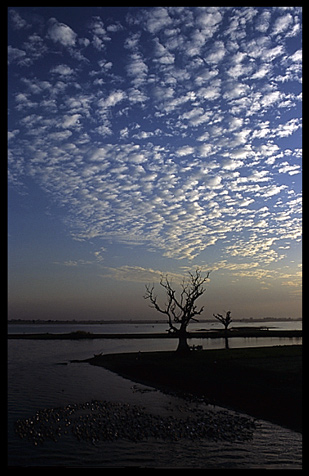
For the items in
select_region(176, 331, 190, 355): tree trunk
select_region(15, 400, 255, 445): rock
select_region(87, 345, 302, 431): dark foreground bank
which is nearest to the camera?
select_region(15, 400, 255, 445): rock

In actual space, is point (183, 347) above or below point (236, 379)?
below

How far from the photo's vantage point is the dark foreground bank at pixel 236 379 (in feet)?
74.7

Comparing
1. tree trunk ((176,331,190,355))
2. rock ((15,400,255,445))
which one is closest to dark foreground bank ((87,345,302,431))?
tree trunk ((176,331,190,355))

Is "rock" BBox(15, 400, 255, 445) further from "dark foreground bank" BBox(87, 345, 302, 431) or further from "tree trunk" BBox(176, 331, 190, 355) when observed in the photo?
"tree trunk" BBox(176, 331, 190, 355)

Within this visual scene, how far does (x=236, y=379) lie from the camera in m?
29.4

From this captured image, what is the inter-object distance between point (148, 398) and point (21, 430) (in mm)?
10219

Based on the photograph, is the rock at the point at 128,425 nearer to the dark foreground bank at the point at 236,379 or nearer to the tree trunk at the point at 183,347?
the dark foreground bank at the point at 236,379

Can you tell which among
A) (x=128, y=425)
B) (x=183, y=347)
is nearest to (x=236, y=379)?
(x=128, y=425)

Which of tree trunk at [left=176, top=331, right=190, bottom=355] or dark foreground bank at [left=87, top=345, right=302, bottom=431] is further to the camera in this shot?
tree trunk at [left=176, top=331, right=190, bottom=355]

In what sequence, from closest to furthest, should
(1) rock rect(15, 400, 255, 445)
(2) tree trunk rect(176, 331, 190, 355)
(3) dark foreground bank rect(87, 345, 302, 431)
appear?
(1) rock rect(15, 400, 255, 445), (3) dark foreground bank rect(87, 345, 302, 431), (2) tree trunk rect(176, 331, 190, 355)

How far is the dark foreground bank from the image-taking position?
22766 mm

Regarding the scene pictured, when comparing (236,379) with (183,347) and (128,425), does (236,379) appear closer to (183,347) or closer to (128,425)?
(128,425)
